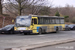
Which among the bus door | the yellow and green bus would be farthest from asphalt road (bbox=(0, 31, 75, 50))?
the bus door

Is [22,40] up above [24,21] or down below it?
below

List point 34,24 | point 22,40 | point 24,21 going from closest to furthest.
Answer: point 22,40 → point 24,21 → point 34,24

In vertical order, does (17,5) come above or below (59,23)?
above

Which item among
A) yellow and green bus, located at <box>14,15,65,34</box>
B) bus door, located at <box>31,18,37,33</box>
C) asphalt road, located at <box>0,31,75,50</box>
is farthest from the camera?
bus door, located at <box>31,18,37,33</box>

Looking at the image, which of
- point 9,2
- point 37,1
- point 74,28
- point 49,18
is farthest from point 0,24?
point 74,28

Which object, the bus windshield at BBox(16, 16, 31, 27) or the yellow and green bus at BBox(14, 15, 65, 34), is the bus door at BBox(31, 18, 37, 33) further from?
the bus windshield at BBox(16, 16, 31, 27)

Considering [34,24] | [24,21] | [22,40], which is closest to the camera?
[22,40]

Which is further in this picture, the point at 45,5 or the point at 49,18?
the point at 45,5

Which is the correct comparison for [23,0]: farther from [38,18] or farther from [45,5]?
[38,18]

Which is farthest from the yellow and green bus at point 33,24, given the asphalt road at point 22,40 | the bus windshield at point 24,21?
the asphalt road at point 22,40

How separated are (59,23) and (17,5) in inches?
511

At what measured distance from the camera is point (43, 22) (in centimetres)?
2102

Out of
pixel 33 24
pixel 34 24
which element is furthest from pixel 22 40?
pixel 34 24

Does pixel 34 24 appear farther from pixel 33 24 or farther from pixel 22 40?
pixel 22 40
